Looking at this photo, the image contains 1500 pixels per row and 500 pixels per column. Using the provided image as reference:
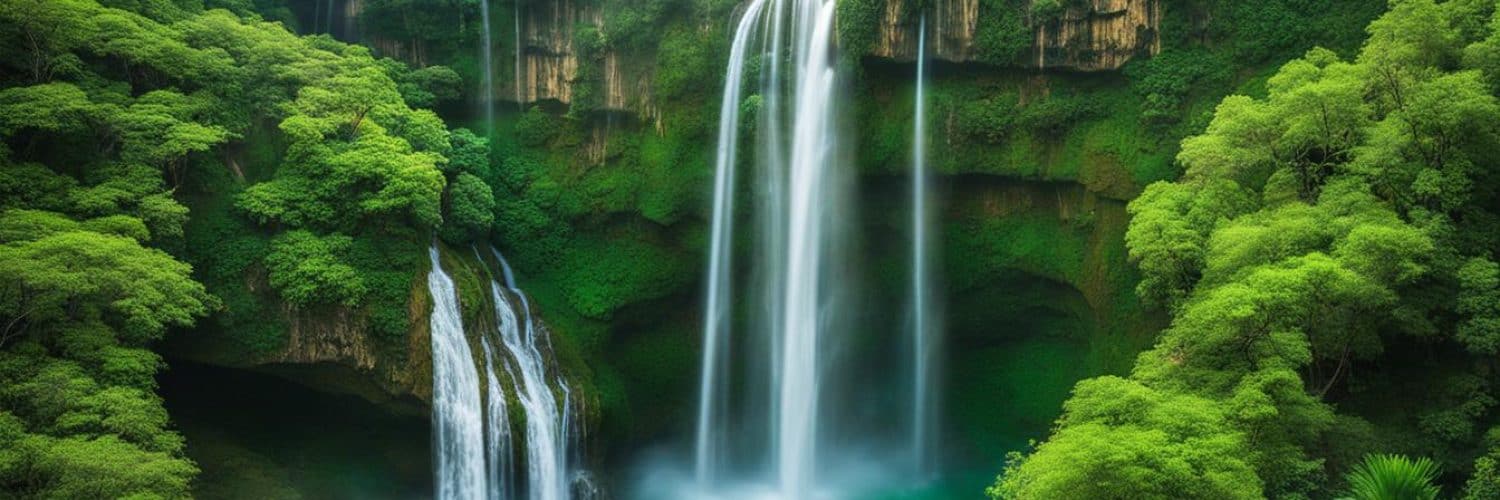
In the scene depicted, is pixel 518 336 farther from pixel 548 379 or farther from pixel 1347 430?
pixel 1347 430

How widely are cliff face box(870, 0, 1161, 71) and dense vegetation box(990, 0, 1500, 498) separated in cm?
579

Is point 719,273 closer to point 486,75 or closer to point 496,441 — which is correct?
point 496,441

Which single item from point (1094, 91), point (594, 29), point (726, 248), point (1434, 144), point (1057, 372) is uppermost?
point (594, 29)

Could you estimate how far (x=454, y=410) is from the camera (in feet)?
74.6

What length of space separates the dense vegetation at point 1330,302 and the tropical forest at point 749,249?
2.7 inches

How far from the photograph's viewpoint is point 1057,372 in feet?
91.0

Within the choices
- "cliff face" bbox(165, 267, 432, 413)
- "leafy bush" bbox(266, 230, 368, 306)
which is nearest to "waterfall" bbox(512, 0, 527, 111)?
"cliff face" bbox(165, 267, 432, 413)

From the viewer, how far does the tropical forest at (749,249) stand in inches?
669

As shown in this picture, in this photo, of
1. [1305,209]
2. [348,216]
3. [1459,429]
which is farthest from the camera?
[348,216]

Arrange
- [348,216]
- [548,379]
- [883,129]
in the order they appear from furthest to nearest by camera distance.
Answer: [883,129], [548,379], [348,216]

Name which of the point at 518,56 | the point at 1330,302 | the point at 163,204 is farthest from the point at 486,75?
the point at 1330,302

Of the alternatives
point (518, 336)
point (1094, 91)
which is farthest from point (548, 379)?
point (1094, 91)

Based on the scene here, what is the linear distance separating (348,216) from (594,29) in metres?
8.80

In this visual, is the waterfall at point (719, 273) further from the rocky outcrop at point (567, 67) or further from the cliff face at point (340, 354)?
the cliff face at point (340, 354)
